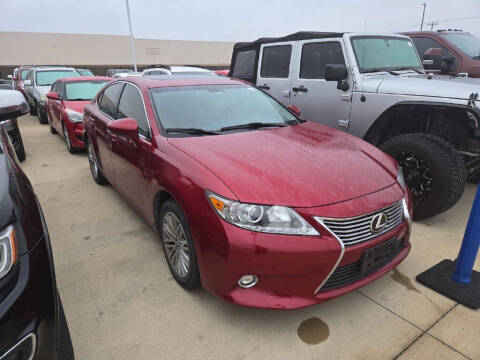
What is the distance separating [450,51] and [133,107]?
227 inches

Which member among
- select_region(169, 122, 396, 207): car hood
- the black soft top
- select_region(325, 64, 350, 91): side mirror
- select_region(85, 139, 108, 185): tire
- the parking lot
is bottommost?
the parking lot

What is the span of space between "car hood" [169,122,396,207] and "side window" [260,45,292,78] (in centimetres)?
258

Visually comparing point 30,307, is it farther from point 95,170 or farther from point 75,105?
point 75,105

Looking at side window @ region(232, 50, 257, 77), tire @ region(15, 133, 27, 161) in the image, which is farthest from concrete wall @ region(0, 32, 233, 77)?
side window @ region(232, 50, 257, 77)

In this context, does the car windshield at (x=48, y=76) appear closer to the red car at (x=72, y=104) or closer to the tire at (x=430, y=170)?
the red car at (x=72, y=104)

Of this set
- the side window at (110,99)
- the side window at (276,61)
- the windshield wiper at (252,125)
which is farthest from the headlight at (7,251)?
the side window at (276,61)

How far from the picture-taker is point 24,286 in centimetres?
133

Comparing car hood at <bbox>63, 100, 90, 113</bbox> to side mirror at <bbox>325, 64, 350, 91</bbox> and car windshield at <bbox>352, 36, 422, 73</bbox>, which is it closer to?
side mirror at <bbox>325, 64, 350, 91</bbox>

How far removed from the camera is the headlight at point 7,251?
4.33ft

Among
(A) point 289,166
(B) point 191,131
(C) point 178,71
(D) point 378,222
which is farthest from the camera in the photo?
(C) point 178,71

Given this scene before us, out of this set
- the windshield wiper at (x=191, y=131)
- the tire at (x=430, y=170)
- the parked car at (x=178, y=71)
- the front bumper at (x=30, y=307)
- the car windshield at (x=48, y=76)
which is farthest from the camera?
the parked car at (x=178, y=71)

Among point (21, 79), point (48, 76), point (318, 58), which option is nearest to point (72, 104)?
point (318, 58)

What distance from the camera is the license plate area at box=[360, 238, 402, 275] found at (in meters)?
2.06

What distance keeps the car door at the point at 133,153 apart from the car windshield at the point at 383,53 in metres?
2.79
